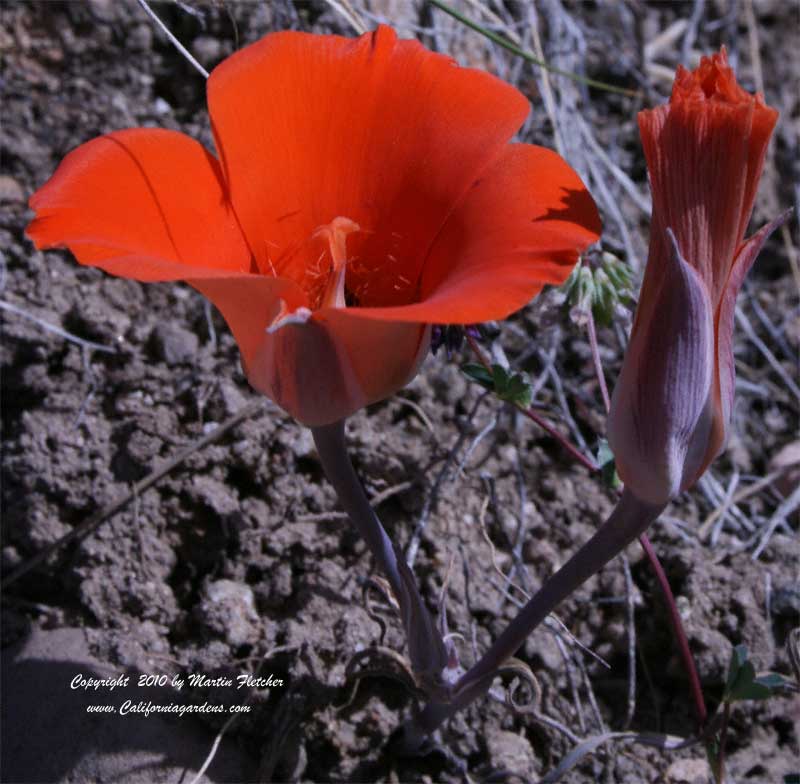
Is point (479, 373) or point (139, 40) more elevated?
point (139, 40)

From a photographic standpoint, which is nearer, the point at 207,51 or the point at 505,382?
the point at 505,382

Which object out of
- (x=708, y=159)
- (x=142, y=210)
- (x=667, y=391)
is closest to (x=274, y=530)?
(x=142, y=210)

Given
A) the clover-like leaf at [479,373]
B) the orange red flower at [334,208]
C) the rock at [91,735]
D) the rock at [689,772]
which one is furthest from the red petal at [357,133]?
the rock at [689,772]

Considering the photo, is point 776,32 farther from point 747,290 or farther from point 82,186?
point 82,186

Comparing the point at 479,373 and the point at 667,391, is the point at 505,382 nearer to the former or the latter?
the point at 479,373

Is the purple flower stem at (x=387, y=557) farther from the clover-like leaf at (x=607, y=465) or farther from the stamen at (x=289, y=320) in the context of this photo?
the clover-like leaf at (x=607, y=465)

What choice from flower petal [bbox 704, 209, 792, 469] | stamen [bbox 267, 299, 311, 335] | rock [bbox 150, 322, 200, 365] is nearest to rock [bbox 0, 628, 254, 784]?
rock [bbox 150, 322, 200, 365]

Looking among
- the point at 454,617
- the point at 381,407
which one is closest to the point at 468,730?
the point at 454,617
